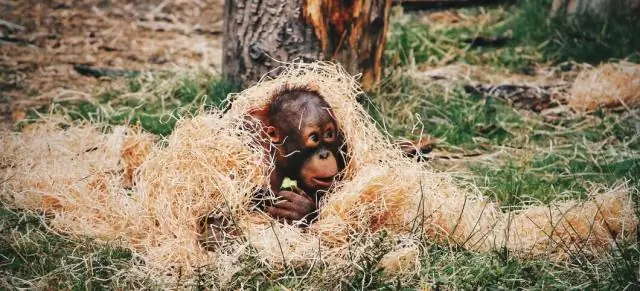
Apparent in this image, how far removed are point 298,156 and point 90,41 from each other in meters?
3.79

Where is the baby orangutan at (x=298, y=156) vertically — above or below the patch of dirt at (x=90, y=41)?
above

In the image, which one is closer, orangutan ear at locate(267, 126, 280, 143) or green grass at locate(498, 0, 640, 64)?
orangutan ear at locate(267, 126, 280, 143)

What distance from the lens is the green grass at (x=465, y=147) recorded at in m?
3.01

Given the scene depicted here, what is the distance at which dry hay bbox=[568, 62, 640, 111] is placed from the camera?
551 cm

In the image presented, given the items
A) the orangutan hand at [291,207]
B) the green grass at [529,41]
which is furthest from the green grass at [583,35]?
the orangutan hand at [291,207]

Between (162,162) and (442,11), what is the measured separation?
14.6 ft

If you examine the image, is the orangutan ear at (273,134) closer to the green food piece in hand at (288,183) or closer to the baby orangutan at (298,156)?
the baby orangutan at (298,156)

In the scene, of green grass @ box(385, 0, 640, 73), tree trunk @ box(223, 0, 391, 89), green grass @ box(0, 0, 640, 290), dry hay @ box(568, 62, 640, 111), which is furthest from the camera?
green grass @ box(385, 0, 640, 73)

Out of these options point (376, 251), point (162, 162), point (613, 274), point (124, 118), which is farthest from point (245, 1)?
point (613, 274)

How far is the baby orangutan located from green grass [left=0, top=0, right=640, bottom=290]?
32cm

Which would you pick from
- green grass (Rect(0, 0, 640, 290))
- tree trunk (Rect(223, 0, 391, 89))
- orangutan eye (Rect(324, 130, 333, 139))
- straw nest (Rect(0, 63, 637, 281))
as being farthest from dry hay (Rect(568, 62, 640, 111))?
orangutan eye (Rect(324, 130, 333, 139))

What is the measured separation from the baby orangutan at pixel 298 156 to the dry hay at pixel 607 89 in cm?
268

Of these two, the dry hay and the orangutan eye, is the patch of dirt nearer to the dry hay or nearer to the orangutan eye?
the orangutan eye

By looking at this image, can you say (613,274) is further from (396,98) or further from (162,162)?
(396,98)
